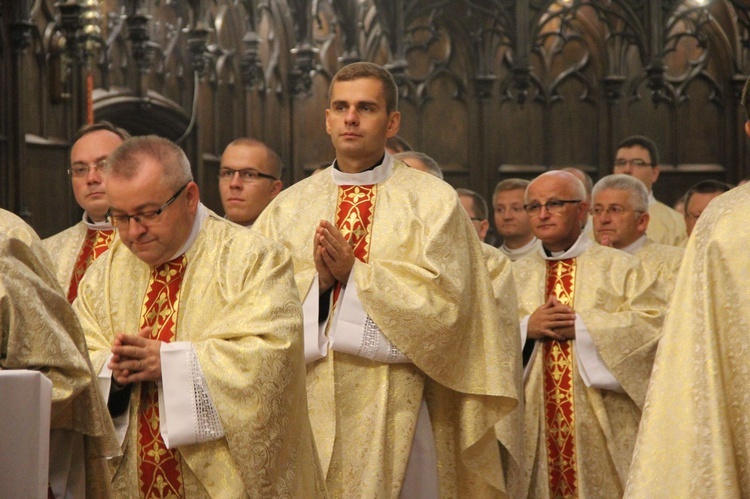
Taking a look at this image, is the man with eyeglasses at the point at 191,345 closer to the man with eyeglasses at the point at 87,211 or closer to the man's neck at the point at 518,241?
the man with eyeglasses at the point at 87,211

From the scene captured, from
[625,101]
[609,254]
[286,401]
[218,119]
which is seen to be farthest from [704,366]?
[625,101]

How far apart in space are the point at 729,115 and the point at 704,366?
12.0m

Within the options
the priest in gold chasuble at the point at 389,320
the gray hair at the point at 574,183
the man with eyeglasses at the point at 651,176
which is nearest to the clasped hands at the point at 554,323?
the gray hair at the point at 574,183

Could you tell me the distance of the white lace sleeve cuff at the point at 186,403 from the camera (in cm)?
411

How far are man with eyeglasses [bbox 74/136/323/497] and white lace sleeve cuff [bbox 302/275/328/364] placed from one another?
82 cm

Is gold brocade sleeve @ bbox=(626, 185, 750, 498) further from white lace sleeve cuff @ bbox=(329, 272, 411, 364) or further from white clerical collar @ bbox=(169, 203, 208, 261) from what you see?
white lace sleeve cuff @ bbox=(329, 272, 411, 364)

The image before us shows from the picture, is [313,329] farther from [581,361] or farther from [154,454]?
[581,361]

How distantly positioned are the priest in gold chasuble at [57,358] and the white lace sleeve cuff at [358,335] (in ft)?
4.71

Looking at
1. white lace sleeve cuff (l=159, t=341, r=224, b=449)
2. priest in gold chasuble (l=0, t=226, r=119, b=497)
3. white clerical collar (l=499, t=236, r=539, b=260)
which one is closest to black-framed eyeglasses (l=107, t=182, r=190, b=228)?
priest in gold chasuble (l=0, t=226, r=119, b=497)

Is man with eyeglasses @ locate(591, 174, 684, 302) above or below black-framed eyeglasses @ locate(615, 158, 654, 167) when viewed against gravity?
below

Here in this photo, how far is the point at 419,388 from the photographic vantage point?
5.37m

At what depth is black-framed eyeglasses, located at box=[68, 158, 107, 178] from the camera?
5949mm

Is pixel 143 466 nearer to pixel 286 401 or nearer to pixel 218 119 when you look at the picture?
pixel 286 401

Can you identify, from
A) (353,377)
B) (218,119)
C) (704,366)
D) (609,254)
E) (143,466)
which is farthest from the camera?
(218,119)
